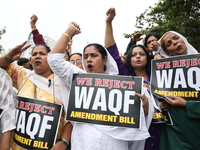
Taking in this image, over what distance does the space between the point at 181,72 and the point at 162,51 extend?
52 centimetres

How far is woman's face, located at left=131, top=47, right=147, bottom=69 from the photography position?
8.42 feet

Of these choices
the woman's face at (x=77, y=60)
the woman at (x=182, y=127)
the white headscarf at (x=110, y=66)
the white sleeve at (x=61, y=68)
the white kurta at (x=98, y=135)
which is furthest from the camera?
the woman's face at (x=77, y=60)

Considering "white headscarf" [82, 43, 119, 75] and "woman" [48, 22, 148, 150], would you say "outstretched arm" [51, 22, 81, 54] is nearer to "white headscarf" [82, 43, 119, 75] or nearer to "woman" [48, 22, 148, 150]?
"woman" [48, 22, 148, 150]

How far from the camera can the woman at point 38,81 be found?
197 cm

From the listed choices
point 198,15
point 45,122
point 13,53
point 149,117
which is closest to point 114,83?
point 149,117

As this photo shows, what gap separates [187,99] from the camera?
1.98m

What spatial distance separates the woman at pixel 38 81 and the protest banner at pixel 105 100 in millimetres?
307

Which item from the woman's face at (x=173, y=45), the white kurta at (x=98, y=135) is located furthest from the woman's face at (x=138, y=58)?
the white kurta at (x=98, y=135)

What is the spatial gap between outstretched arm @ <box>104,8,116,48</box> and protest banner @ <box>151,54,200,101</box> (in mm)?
691

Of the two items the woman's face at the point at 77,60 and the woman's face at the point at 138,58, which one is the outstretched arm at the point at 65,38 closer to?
the woman's face at the point at 138,58

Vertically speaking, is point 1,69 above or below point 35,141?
above

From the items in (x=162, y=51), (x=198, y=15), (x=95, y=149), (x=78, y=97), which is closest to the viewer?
(x=95, y=149)

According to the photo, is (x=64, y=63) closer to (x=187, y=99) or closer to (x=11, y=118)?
(x=11, y=118)

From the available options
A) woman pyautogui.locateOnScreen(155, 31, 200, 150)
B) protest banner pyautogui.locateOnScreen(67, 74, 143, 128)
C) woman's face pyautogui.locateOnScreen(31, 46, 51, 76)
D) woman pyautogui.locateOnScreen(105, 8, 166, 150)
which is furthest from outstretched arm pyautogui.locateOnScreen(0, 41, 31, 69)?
woman pyautogui.locateOnScreen(155, 31, 200, 150)
